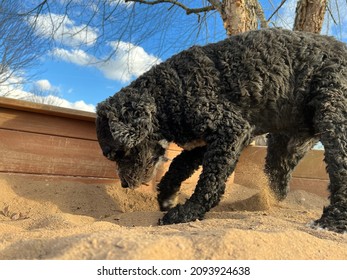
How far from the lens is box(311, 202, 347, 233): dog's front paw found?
250 cm

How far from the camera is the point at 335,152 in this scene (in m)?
2.72

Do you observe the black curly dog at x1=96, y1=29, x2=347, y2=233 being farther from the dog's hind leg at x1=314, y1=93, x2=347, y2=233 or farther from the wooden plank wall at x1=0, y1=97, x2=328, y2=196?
the wooden plank wall at x1=0, y1=97, x2=328, y2=196

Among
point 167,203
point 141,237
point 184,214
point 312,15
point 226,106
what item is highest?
point 312,15

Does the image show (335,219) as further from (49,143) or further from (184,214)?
(49,143)

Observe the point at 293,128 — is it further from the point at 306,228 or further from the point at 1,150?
the point at 1,150

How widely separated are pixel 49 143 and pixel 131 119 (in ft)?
5.09

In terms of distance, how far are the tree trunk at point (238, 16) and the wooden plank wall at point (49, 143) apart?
9.04 feet

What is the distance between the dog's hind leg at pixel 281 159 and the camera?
3.92m

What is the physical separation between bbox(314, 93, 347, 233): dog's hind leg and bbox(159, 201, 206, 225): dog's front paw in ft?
2.95

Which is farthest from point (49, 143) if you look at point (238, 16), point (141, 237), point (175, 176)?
point (238, 16)

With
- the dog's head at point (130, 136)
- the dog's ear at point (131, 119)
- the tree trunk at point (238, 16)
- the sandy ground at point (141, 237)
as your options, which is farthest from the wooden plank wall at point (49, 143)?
the tree trunk at point (238, 16)

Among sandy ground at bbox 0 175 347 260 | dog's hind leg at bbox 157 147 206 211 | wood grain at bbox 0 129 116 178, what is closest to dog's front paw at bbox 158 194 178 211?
dog's hind leg at bbox 157 147 206 211

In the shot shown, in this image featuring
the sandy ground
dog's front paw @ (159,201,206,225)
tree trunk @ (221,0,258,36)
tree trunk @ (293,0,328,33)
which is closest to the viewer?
the sandy ground

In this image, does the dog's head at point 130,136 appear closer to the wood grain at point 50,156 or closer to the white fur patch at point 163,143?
the white fur patch at point 163,143
